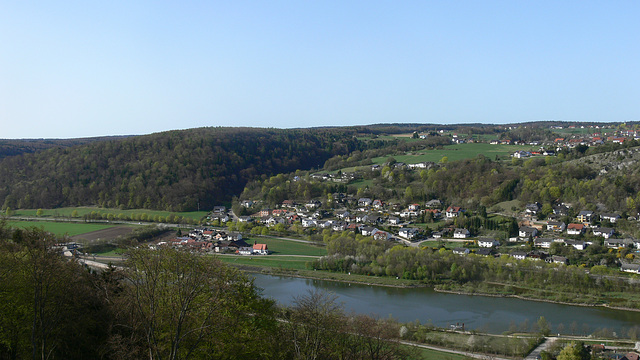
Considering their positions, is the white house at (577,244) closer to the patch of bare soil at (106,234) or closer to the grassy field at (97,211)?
the grassy field at (97,211)

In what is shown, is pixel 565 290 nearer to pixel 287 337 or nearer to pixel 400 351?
pixel 400 351

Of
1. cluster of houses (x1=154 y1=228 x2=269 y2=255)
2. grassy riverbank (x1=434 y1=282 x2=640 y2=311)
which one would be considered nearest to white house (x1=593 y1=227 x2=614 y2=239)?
grassy riverbank (x1=434 y1=282 x2=640 y2=311)

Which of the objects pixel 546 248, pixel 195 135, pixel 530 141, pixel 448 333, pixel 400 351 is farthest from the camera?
pixel 530 141

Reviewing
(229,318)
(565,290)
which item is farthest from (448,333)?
(229,318)

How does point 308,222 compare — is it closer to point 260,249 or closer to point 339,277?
point 260,249

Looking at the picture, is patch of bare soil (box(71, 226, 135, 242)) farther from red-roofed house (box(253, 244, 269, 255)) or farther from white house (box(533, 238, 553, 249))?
white house (box(533, 238, 553, 249))
